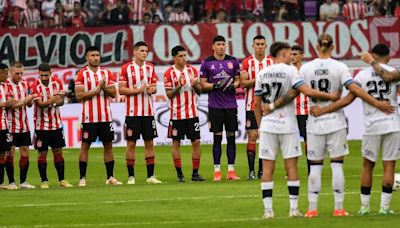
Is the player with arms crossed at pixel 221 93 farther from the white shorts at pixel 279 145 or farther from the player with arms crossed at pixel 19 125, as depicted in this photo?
the white shorts at pixel 279 145

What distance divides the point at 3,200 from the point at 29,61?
1856 centimetres

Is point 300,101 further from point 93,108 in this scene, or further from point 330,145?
point 330,145

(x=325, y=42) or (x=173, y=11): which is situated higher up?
(x=173, y=11)

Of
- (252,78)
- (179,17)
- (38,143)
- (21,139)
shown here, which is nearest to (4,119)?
(21,139)

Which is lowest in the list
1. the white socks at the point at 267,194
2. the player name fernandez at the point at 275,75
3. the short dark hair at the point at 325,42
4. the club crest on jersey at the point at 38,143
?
the white socks at the point at 267,194

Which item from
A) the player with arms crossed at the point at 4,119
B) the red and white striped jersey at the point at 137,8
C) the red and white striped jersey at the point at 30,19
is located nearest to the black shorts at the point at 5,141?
the player with arms crossed at the point at 4,119

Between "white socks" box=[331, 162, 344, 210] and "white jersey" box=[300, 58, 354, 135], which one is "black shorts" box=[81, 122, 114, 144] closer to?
"white jersey" box=[300, 58, 354, 135]

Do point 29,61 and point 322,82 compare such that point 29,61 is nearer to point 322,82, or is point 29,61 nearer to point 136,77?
point 136,77

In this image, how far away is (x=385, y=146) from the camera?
1666cm

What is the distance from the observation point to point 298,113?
23828mm

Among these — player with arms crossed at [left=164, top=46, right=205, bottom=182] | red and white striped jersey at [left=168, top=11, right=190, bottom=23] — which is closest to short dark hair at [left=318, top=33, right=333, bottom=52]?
player with arms crossed at [left=164, top=46, right=205, bottom=182]

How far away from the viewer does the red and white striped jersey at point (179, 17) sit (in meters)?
39.4

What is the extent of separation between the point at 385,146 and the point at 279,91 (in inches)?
64.6

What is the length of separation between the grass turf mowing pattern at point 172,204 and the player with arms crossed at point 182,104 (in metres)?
0.78
